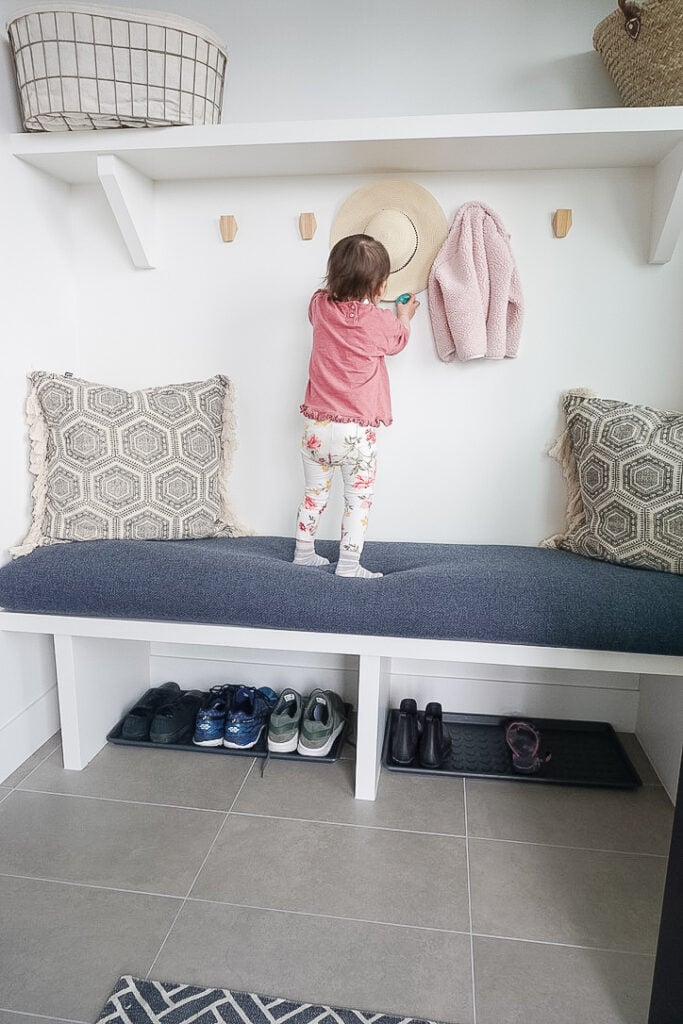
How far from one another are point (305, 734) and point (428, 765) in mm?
340

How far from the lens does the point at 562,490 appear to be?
82.9 inches

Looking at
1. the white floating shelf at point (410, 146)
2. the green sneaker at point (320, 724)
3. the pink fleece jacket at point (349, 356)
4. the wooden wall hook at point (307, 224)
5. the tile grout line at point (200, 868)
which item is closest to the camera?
the tile grout line at point (200, 868)

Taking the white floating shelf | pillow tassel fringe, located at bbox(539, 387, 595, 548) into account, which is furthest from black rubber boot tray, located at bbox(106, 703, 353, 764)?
the white floating shelf

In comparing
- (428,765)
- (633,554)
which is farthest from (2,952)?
(633,554)

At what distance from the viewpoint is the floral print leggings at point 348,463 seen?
1842mm

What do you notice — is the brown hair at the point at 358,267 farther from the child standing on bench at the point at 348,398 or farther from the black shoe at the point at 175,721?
the black shoe at the point at 175,721

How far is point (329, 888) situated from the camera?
4.76 ft

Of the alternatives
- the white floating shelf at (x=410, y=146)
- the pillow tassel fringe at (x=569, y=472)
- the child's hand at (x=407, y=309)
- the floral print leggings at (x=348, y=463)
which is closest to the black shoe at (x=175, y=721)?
the floral print leggings at (x=348, y=463)

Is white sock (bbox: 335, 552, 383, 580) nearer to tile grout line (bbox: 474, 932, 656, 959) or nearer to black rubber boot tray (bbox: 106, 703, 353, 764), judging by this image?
black rubber boot tray (bbox: 106, 703, 353, 764)

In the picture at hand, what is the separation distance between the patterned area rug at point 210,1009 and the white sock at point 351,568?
0.90 meters

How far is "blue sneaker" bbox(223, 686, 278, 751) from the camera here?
1966mm

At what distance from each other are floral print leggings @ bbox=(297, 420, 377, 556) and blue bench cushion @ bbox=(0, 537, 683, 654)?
13 cm

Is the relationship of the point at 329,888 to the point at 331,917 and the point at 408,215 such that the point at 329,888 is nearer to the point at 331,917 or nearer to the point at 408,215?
the point at 331,917

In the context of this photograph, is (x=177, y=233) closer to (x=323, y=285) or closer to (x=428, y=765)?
(x=323, y=285)
